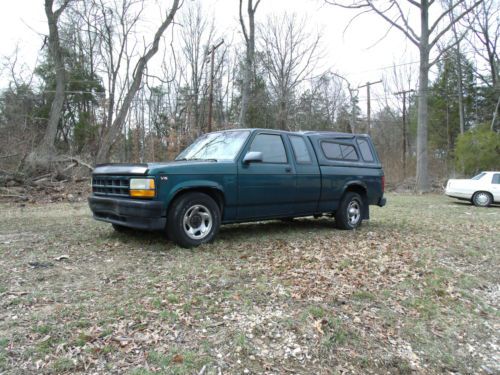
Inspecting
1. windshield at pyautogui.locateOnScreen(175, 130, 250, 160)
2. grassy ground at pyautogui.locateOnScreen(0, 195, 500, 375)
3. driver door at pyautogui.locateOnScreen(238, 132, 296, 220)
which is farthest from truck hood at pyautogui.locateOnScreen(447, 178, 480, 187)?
windshield at pyautogui.locateOnScreen(175, 130, 250, 160)

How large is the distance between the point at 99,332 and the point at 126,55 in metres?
31.6

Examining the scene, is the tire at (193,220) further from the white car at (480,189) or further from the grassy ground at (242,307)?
the white car at (480,189)

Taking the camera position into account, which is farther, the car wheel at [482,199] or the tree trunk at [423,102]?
the tree trunk at [423,102]

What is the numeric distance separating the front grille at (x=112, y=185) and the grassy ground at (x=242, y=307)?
76 cm

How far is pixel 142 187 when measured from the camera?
522cm

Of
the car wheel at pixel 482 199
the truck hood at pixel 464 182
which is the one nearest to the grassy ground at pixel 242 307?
the car wheel at pixel 482 199

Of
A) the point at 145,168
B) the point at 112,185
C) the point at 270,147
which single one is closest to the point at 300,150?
the point at 270,147

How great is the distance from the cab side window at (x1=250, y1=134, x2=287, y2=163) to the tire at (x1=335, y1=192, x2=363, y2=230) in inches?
70.8

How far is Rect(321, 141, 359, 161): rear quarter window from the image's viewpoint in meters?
7.65

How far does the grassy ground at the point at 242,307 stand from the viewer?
117 inches

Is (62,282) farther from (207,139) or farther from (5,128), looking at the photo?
(5,128)

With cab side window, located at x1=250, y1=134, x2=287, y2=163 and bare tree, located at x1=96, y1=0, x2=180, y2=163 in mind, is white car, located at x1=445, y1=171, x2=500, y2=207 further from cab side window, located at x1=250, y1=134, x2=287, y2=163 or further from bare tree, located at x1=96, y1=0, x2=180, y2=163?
→ bare tree, located at x1=96, y1=0, x2=180, y2=163

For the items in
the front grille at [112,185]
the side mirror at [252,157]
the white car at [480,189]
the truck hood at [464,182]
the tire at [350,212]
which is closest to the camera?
the front grille at [112,185]

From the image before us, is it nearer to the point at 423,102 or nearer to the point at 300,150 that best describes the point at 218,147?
the point at 300,150
